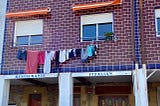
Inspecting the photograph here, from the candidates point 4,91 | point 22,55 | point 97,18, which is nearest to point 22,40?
point 22,55

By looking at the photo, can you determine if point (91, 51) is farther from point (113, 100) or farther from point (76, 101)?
point (76, 101)

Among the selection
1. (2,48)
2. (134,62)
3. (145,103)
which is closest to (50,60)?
(2,48)

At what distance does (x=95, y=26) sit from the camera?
1327 centimetres

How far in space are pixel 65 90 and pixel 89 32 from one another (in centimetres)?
284

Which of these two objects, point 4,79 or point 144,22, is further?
point 4,79

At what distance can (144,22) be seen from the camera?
40.6ft

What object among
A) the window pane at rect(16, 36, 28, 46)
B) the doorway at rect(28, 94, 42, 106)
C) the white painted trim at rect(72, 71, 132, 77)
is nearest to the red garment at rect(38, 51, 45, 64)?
the window pane at rect(16, 36, 28, 46)

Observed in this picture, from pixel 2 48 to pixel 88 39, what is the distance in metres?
4.14

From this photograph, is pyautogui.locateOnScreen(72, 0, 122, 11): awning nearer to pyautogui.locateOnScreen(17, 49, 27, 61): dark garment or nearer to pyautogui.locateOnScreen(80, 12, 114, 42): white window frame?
pyautogui.locateOnScreen(80, 12, 114, 42): white window frame

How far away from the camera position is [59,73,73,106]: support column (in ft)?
40.1

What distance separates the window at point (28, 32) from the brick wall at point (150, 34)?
15.7ft

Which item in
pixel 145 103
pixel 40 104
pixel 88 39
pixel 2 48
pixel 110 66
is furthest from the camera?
pixel 40 104

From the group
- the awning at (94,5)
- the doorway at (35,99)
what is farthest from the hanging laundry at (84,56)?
the doorway at (35,99)

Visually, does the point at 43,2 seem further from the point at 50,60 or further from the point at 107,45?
the point at 107,45
